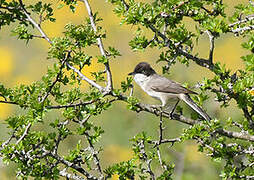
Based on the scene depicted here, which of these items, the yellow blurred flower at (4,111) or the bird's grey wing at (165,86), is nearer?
the bird's grey wing at (165,86)

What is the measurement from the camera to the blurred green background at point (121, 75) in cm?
622

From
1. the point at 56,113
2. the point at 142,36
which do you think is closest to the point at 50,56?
the point at 142,36

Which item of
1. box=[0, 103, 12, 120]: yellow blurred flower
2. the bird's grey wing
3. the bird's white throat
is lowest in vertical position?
the bird's grey wing

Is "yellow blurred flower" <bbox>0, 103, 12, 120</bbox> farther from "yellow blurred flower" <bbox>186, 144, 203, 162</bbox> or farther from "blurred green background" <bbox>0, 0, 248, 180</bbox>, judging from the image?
"yellow blurred flower" <bbox>186, 144, 203, 162</bbox>

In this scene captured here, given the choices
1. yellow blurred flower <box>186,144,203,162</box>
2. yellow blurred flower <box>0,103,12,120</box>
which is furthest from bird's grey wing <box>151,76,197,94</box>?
yellow blurred flower <box>0,103,12,120</box>

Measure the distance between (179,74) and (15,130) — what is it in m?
3.85

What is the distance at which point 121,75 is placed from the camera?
11594mm

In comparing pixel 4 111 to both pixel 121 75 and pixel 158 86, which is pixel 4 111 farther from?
pixel 158 86

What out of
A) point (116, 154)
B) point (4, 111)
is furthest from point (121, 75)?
point (116, 154)

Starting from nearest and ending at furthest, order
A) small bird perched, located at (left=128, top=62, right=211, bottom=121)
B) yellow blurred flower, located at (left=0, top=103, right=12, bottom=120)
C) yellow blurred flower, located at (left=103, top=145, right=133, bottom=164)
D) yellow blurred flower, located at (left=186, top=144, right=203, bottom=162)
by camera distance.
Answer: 1. small bird perched, located at (left=128, top=62, right=211, bottom=121)
2. yellow blurred flower, located at (left=186, top=144, right=203, bottom=162)
3. yellow blurred flower, located at (left=103, top=145, right=133, bottom=164)
4. yellow blurred flower, located at (left=0, top=103, right=12, bottom=120)

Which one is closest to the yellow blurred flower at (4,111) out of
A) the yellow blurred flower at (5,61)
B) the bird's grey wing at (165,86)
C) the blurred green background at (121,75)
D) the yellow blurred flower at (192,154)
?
the blurred green background at (121,75)

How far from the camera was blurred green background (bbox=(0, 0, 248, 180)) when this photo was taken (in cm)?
622

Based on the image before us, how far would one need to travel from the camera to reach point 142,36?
3240 millimetres

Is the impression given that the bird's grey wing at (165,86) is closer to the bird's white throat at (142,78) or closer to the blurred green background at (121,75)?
the bird's white throat at (142,78)
